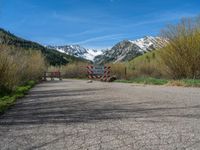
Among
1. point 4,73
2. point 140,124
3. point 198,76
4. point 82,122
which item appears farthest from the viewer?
point 198,76

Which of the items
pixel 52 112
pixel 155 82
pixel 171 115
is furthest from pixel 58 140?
pixel 155 82

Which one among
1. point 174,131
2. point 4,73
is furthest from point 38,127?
point 4,73

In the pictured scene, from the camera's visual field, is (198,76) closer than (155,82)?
No

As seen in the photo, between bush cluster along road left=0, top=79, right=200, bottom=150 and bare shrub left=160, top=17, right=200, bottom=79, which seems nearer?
bush cluster along road left=0, top=79, right=200, bottom=150

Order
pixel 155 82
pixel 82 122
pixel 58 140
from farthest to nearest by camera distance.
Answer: pixel 155 82 < pixel 82 122 < pixel 58 140

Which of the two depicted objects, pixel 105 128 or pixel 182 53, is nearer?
pixel 105 128

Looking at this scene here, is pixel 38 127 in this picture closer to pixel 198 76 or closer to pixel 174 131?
pixel 174 131

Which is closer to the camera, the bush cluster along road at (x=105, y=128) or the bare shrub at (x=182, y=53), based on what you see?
the bush cluster along road at (x=105, y=128)

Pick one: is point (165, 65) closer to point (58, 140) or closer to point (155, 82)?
point (155, 82)

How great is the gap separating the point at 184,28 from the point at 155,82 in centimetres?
616

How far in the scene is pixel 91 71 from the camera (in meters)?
39.2

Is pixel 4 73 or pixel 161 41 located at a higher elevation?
pixel 161 41

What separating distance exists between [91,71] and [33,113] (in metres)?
29.7

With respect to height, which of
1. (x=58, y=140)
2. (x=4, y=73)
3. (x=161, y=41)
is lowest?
(x=58, y=140)
